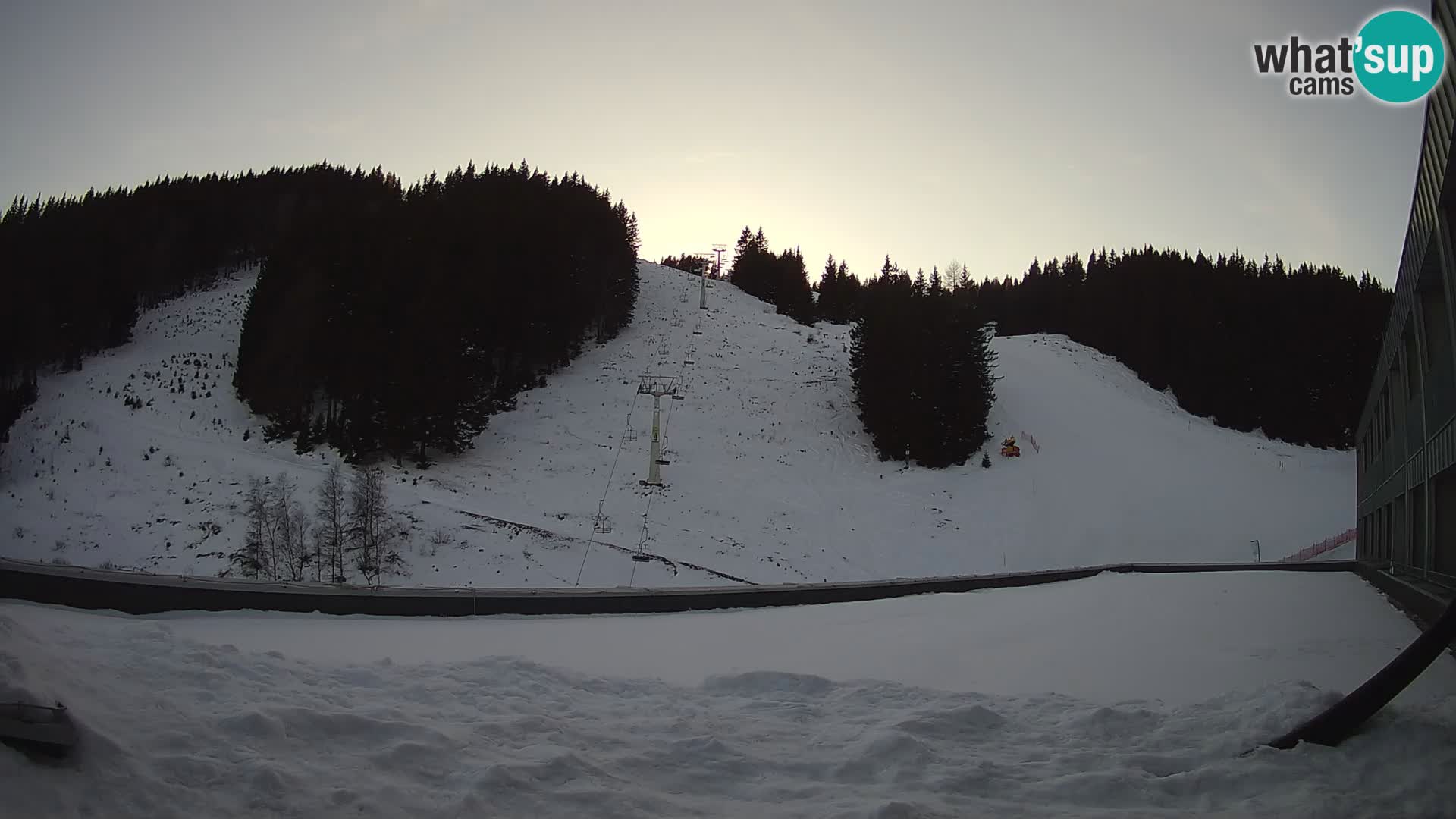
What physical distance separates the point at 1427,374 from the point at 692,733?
1016 cm

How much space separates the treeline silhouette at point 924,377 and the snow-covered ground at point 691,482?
1.36 metres

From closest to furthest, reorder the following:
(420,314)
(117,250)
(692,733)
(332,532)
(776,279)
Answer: (692,733) < (332,532) < (420,314) < (117,250) < (776,279)

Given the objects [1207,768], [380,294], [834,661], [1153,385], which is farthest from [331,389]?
[1153,385]

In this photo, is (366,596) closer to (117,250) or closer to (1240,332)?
(117,250)

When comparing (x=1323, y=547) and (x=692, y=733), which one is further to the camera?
(x=1323, y=547)

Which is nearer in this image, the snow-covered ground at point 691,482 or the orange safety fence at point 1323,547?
the snow-covered ground at point 691,482

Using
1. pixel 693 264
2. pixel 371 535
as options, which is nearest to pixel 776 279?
pixel 693 264

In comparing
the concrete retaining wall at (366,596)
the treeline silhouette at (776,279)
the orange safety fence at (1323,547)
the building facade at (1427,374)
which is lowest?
the orange safety fence at (1323,547)

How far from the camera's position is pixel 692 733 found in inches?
192

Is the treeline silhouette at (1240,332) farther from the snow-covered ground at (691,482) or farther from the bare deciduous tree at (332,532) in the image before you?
the bare deciduous tree at (332,532)

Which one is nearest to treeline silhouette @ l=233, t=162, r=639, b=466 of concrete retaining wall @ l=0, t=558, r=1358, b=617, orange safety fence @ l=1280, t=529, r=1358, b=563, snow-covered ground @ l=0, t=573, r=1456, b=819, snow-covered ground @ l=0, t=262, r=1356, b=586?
snow-covered ground @ l=0, t=262, r=1356, b=586

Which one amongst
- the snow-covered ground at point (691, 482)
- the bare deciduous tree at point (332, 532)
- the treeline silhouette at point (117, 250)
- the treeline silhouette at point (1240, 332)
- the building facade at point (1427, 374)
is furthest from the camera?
the treeline silhouette at point (1240, 332)

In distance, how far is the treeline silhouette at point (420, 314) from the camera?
31.3 metres

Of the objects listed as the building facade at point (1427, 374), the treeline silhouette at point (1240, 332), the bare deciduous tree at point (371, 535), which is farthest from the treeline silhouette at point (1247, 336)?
the bare deciduous tree at point (371, 535)
